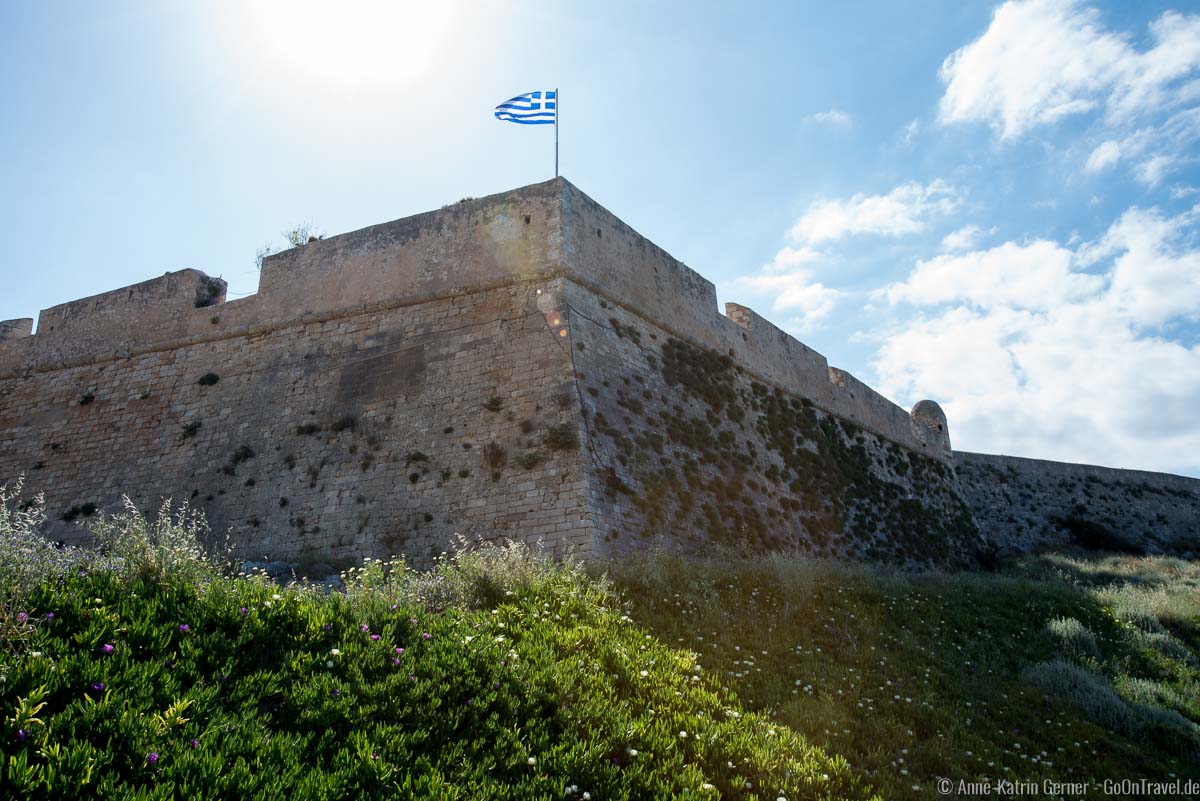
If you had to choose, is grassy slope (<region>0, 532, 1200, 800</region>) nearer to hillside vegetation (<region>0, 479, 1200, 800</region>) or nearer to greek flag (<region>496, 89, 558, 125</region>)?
hillside vegetation (<region>0, 479, 1200, 800</region>)

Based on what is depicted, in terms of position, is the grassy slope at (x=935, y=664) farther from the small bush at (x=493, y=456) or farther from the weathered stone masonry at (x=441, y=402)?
the small bush at (x=493, y=456)

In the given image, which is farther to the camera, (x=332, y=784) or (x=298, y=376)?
(x=298, y=376)

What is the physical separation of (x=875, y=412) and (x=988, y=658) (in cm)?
1364

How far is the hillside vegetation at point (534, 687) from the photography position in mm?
3641

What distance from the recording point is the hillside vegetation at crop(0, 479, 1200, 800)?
3.64m

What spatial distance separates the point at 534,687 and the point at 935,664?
13.4 feet

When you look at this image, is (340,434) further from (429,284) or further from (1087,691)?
(1087,691)

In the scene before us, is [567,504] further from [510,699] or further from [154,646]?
[154,646]

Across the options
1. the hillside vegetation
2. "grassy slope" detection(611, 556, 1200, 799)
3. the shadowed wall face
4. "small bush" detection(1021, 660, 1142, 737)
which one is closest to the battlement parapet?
the shadowed wall face

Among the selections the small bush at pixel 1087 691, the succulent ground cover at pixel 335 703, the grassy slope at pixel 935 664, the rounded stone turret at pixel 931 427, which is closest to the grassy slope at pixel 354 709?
the succulent ground cover at pixel 335 703

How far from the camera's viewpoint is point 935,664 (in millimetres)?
7277

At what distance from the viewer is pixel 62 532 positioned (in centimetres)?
1299

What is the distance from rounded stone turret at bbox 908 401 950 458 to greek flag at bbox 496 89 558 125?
1420 cm

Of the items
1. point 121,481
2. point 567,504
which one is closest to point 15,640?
point 567,504
